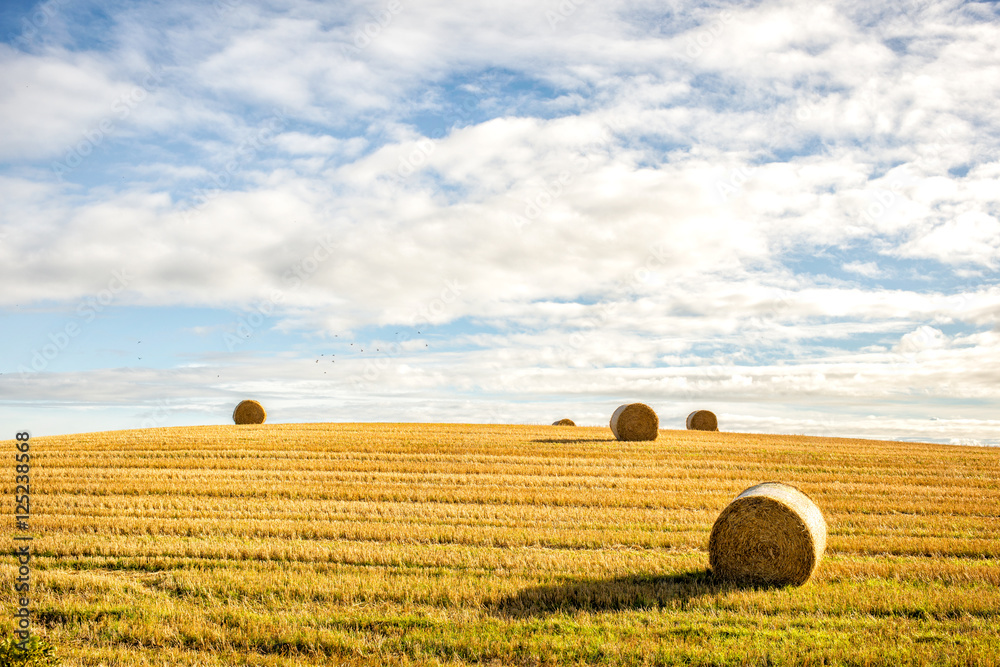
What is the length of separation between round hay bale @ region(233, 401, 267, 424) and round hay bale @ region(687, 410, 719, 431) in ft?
77.2

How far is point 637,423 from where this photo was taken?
29.3 meters

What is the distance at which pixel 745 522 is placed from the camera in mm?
10781

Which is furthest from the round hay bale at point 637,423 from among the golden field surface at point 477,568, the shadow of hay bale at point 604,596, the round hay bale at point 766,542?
the shadow of hay bale at point 604,596

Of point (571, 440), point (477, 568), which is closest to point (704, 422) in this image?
point (571, 440)

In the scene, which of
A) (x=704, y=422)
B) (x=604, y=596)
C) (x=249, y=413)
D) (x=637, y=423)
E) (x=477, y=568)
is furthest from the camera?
(x=704, y=422)

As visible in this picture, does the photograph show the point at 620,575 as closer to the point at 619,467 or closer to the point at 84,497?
the point at 619,467

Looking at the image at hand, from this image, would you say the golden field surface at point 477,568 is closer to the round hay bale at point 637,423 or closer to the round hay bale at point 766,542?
the round hay bale at point 766,542

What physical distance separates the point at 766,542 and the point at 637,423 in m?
18.9

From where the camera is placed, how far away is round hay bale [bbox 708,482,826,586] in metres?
10.4

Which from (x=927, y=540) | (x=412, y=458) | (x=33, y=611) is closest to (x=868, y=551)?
(x=927, y=540)

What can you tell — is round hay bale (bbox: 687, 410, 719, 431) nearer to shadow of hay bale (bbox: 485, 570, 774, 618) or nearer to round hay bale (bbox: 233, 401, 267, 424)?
round hay bale (bbox: 233, 401, 267, 424)

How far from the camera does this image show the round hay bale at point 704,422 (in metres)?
38.4

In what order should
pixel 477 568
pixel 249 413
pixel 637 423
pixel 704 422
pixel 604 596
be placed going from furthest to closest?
pixel 704 422
pixel 249 413
pixel 637 423
pixel 477 568
pixel 604 596

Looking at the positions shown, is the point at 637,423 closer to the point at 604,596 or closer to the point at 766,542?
the point at 766,542
